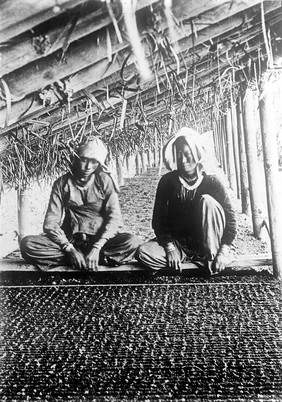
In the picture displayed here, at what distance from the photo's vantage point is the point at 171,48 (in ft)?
6.76

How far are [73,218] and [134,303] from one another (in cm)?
81

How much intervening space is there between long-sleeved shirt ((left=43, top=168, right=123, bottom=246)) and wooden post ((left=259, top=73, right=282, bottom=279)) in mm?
1088

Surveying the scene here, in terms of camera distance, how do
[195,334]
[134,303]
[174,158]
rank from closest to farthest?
[195,334] < [134,303] < [174,158]

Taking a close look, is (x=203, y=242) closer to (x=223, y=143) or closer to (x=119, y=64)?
(x=223, y=143)

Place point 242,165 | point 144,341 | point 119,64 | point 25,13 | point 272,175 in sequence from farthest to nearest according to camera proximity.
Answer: point 242,165 → point 272,175 → point 144,341 → point 119,64 → point 25,13

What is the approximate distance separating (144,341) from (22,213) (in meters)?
1.34

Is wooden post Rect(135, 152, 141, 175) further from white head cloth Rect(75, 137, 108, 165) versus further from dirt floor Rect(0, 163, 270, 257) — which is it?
white head cloth Rect(75, 137, 108, 165)

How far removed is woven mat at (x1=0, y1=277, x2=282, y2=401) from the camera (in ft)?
7.07

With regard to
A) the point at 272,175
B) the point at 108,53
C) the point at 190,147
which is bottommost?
the point at 272,175

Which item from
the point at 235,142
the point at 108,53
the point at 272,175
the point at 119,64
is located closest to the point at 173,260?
the point at 272,175

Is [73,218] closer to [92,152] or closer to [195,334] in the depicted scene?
[92,152]

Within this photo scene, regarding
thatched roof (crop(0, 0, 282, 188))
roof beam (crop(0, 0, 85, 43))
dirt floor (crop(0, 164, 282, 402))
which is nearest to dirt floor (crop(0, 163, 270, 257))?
dirt floor (crop(0, 164, 282, 402))

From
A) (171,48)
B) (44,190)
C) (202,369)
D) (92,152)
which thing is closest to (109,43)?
(171,48)

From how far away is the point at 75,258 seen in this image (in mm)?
3131
